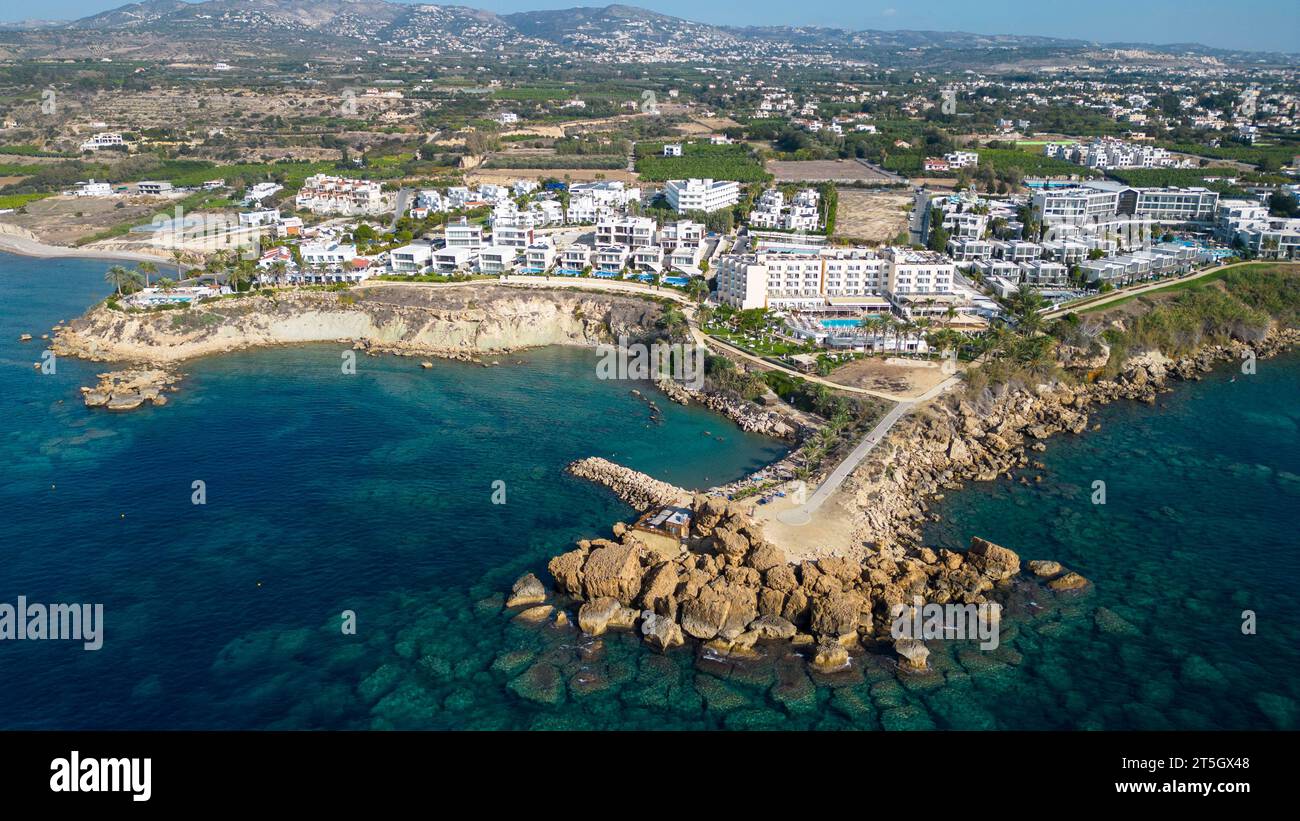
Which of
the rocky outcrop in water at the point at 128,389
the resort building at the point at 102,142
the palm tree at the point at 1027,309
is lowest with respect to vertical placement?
the rocky outcrop in water at the point at 128,389

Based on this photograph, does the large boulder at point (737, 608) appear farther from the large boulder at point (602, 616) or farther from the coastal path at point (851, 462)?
the coastal path at point (851, 462)

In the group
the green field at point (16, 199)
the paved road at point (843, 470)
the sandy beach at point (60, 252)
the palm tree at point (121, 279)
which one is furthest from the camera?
the green field at point (16, 199)

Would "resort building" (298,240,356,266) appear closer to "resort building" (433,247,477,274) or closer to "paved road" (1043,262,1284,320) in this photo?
"resort building" (433,247,477,274)

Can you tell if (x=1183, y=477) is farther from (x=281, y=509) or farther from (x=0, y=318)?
(x=0, y=318)

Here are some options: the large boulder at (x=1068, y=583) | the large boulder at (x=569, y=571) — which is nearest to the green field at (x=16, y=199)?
the large boulder at (x=569, y=571)

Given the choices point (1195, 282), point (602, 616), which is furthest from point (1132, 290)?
point (602, 616)

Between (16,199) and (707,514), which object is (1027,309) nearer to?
(707,514)
